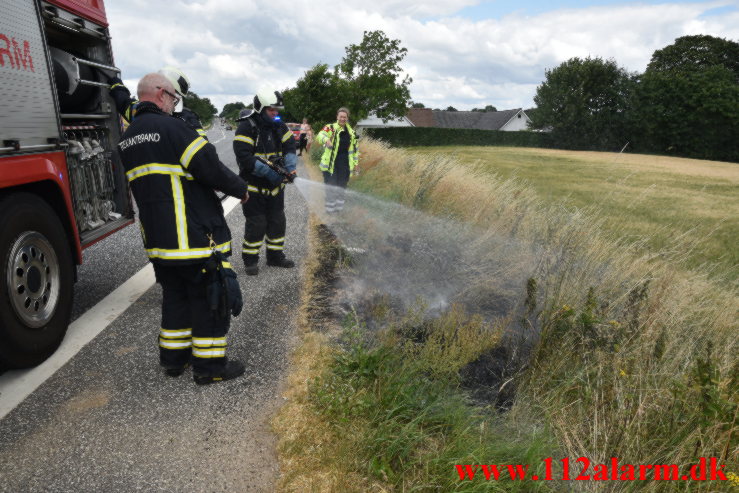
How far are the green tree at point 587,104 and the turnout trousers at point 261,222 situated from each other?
45.3m

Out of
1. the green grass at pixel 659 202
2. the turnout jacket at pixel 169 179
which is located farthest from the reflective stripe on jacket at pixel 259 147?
the green grass at pixel 659 202

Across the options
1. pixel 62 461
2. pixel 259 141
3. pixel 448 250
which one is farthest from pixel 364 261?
pixel 62 461

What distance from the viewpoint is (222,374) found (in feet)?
9.29

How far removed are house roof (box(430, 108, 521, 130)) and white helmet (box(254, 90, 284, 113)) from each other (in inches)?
2737

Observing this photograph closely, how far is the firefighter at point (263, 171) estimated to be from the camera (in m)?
4.52

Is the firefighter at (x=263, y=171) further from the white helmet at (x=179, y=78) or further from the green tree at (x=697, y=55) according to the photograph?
the green tree at (x=697, y=55)

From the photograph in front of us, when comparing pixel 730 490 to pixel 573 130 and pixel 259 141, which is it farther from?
pixel 573 130

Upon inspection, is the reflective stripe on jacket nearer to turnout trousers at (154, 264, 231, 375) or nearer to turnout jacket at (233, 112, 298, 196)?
turnout jacket at (233, 112, 298, 196)

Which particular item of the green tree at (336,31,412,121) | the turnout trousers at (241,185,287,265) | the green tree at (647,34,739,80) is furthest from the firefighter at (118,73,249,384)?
the green tree at (647,34,739,80)

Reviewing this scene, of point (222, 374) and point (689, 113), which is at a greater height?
point (689, 113)

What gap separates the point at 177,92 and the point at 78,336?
6.40ft

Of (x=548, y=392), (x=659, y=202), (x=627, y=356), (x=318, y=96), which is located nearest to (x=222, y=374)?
(x=548, y=392)

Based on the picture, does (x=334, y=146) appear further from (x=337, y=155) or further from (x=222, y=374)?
(x=222, y=374)

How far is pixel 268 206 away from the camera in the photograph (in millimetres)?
4945
